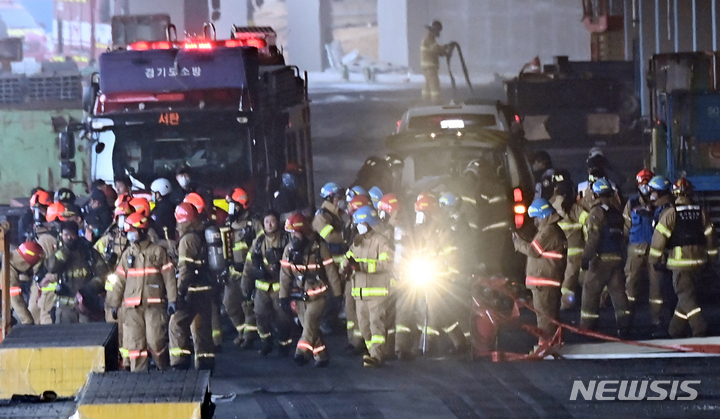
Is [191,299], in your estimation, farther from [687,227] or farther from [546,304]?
[687,227]

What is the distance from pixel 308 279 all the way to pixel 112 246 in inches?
87.6

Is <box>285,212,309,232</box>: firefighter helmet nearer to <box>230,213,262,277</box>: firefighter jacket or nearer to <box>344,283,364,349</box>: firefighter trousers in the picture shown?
<box>344,283,364,349</box>: firefighter trousers

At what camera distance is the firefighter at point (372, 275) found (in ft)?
42.3

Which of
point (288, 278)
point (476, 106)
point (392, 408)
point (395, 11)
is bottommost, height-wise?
point (392, 408)

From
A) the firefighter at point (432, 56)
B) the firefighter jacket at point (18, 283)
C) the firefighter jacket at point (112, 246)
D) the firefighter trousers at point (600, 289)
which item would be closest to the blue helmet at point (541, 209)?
the firefighter trousers at point (600, 289)

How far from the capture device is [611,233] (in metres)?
14.2

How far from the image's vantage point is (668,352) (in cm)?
1303

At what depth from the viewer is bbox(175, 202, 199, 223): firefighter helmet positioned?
13166 mm

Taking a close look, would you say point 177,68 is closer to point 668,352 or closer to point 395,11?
point 668,352

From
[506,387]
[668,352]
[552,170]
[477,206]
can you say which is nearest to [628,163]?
[552,170]

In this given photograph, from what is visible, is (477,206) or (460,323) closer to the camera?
(460,323)

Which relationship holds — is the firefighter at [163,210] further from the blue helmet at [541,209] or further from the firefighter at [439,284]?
the blue helmet at [541,209]

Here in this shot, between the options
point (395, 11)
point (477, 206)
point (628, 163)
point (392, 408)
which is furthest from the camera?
point (395, 11)

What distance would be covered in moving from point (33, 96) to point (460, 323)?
1448cm
